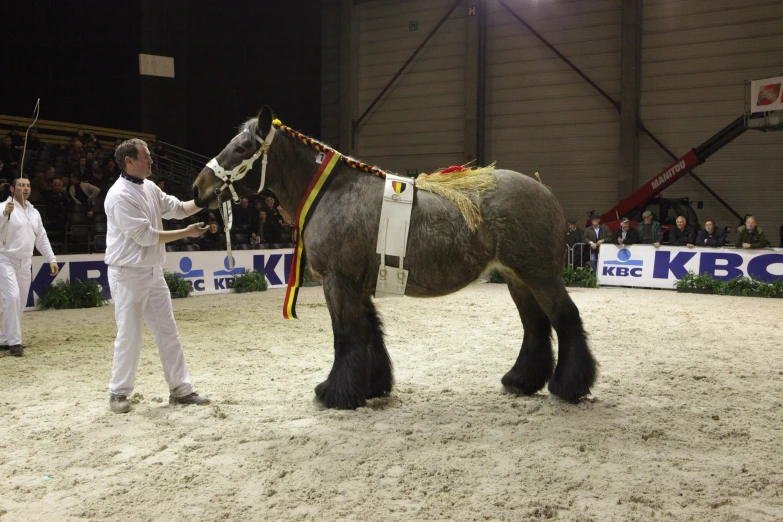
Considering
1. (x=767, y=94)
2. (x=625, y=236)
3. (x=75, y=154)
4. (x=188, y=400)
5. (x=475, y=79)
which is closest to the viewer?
(x=188, y=400)

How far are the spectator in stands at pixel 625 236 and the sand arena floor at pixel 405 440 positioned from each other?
680 cm

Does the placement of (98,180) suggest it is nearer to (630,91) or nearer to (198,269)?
(198,269)

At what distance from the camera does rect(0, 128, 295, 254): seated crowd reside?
12.4 m

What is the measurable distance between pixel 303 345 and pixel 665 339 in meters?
4.26

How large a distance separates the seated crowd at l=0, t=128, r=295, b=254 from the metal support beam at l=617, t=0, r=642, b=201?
32.8ft

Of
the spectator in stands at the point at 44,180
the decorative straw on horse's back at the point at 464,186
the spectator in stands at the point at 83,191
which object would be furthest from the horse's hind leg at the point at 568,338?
the spectator in stands at the point at 44,180

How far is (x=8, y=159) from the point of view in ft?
44.2

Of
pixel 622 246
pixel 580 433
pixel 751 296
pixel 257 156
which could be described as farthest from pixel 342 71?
pixel 580 433

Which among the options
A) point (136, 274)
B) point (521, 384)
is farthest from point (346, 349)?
point (136, 274)

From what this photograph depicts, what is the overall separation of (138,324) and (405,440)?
83.6 inches

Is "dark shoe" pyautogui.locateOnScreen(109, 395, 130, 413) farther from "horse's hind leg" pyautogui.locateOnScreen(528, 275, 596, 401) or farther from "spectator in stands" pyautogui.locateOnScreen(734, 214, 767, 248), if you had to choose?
"spectator in stands" pyautogui.locateOnScreen(734, 214, 767, 248)

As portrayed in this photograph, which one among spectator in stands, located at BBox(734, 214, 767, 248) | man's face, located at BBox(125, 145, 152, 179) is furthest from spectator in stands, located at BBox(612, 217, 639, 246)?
man's face, located at BBox(125, 145, 152, 179)

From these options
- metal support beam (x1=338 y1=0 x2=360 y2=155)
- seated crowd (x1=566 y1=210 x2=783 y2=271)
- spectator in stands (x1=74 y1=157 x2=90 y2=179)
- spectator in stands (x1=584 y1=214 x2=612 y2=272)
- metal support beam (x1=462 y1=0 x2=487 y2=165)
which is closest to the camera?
seated crowd (x1=566 y1=210 x2=783 y2=271)

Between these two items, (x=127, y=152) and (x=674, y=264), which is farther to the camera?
(x=674, y=264)
